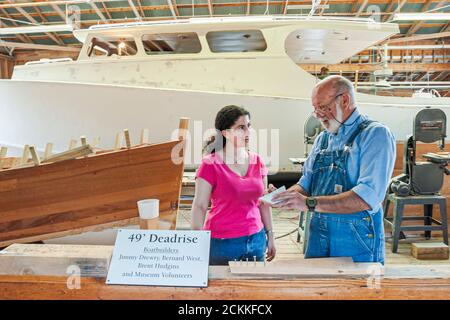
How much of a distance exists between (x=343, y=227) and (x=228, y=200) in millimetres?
542

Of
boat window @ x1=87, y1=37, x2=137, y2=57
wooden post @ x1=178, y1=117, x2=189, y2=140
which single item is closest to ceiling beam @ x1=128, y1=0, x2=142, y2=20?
boat window @ x1=87, y1=37, x2=137, y2=57

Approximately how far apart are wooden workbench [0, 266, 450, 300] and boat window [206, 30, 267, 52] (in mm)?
4738

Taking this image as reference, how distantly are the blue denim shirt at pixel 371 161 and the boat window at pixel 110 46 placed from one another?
4818 millimetres

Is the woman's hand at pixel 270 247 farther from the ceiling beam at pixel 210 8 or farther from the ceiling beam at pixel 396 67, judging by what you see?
the ceiling beam at pixel 396 67

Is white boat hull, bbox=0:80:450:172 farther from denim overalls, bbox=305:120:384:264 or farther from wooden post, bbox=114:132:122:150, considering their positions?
denim overalls, bbox=305:120:384:264

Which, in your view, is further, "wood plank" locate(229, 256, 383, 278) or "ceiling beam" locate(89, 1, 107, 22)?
"ceiling beam" locate(89, 1, 107, 22)

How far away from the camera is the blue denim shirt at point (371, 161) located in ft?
4.25

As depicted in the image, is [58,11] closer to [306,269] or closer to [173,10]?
[173,10]

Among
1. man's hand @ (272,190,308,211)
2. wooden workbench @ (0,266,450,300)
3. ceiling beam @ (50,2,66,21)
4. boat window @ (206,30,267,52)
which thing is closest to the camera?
wooden workbench @ (0,266,450,300)

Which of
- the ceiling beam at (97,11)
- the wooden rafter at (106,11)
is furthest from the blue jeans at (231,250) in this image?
the wooden rafter at (106,11)

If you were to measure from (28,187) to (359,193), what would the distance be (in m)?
1.82

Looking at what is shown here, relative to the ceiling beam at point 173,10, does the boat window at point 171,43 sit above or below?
below

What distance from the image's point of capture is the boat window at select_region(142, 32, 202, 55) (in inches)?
210

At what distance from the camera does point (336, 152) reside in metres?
1.49
